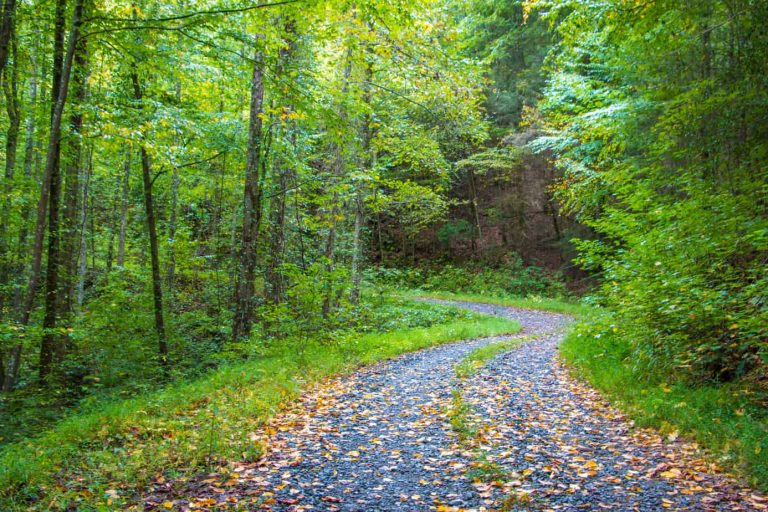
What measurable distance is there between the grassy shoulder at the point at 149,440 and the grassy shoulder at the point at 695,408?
4.37 metres

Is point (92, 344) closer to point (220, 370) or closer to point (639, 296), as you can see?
point (220, 370)

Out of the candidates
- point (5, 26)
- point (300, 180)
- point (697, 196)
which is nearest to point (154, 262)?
point (300, 180)

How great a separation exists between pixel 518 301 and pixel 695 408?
1642 cm

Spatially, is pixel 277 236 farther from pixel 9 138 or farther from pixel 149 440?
pixel 149 440

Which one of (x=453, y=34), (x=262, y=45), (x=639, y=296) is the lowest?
(x=639, y=296)

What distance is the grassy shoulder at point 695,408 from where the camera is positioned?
4172 millimetres

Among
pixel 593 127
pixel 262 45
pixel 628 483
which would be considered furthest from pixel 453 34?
pixel 628 483

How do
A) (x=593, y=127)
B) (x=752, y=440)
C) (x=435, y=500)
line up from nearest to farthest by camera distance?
(x=435, y=500)
(x=752, y=440)
(x=593, y=127)

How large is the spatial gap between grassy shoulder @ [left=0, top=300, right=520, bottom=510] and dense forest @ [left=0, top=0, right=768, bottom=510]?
0.16 feet

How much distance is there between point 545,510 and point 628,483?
0.94m

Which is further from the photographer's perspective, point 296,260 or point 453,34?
point 296,260

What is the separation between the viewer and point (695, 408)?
525 centimetres

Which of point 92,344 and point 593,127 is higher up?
point 593,127

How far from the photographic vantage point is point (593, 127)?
11375mm
